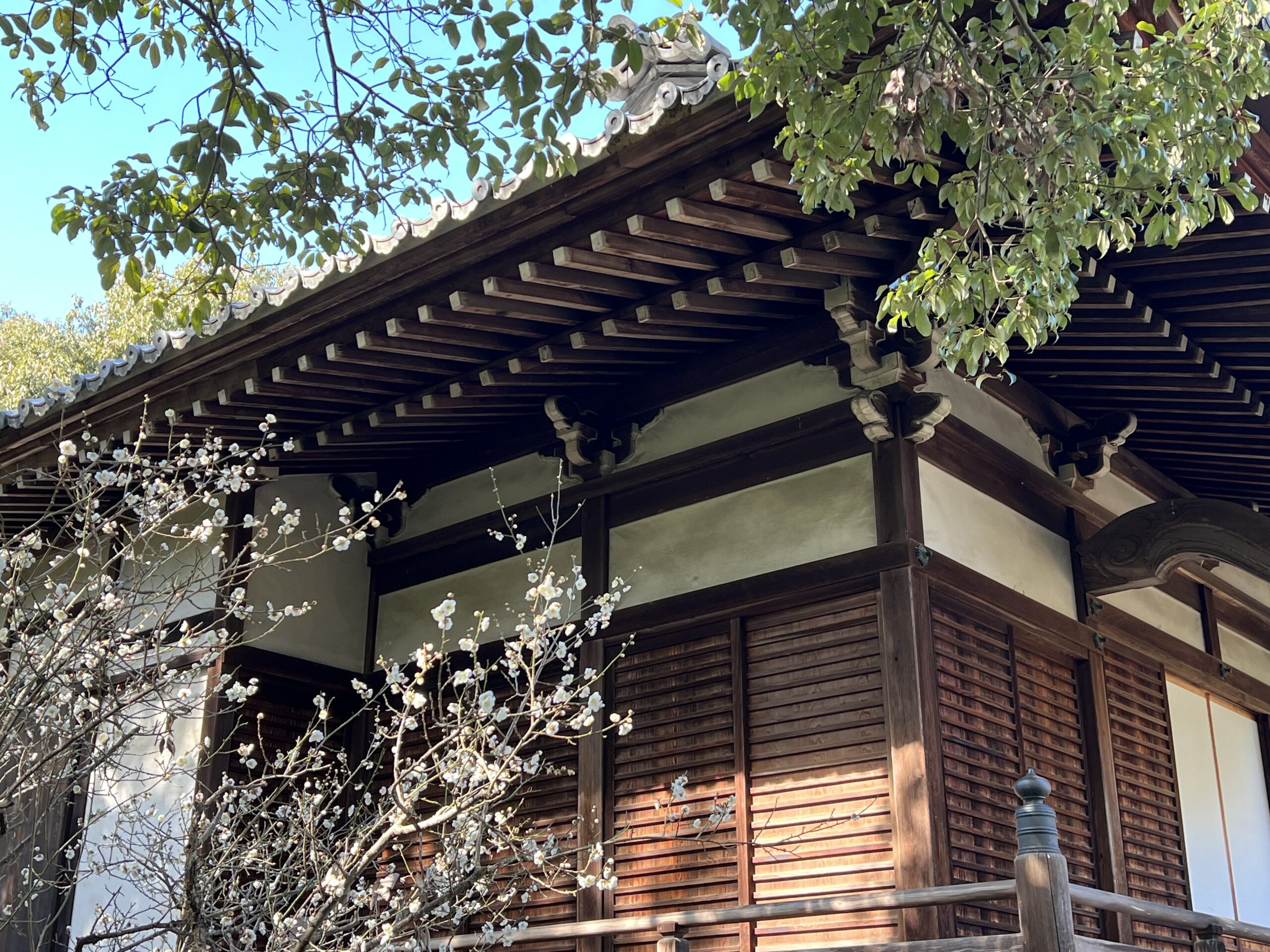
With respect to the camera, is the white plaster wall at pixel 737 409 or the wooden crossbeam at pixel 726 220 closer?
the wooden crossbeam at pixel 726 220

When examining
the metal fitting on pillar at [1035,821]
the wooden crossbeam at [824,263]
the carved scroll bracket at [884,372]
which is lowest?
the metal fitting on pillar at [1035,821]

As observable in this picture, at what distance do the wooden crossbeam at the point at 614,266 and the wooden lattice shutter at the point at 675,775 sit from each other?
148 cm

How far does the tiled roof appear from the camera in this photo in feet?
13.3

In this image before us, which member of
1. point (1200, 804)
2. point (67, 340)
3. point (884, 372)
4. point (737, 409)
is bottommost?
point (1200, 804)

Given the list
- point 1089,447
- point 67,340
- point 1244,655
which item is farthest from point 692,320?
point 67,340

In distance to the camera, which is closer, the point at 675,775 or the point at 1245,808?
the point at 675,775

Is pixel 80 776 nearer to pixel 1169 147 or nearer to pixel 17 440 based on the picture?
pixel 1169 147

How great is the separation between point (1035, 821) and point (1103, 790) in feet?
7.52

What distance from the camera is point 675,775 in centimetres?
534

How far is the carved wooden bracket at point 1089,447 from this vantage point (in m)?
6.16

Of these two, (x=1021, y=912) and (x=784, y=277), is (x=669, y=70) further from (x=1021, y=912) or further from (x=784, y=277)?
(x=1021, y=912)

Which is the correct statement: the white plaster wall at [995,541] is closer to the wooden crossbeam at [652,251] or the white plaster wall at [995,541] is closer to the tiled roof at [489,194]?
the wooden crossbeam at [652,251]

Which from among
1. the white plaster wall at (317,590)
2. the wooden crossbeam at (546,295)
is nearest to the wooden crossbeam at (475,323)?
the wooden crossbeam at (546,295)

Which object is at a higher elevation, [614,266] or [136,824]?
[614,266]
